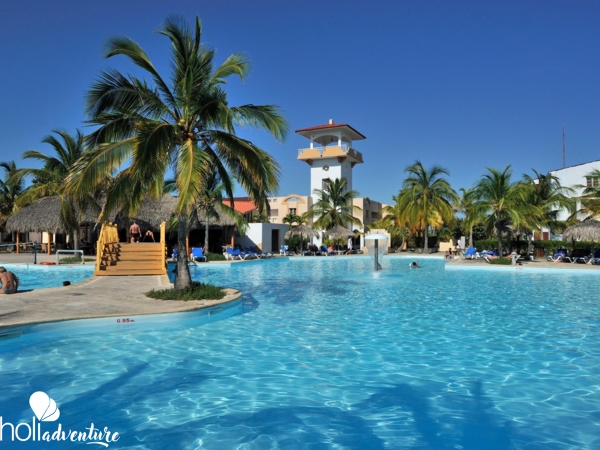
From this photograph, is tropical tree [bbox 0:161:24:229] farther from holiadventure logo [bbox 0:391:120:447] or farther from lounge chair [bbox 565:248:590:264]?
lounge chair [bbox 565:248:590:264]

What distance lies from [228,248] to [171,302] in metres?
17.3

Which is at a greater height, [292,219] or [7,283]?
[292,219]

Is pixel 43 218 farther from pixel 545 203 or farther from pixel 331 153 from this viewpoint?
pixel 545 203

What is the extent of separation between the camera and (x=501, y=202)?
22984mm

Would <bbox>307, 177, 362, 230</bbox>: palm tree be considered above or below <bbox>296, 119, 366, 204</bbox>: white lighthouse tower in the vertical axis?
below

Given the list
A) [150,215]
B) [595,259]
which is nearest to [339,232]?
[150,215]

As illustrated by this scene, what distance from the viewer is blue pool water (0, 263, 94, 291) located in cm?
1556

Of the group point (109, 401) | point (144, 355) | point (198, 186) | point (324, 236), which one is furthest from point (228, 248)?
point (109, 401)

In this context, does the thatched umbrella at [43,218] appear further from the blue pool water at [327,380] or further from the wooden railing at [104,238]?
the blue pool water at [327,380]

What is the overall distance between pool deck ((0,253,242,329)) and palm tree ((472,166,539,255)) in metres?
17.1

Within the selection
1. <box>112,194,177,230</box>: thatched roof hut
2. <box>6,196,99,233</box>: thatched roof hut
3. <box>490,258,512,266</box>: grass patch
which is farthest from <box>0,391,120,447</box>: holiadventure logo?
<box>6,196,99,233</box>: thatched roof hut

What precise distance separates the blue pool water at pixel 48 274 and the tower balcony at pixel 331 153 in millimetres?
23546

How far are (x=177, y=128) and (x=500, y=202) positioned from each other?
18.7 meters

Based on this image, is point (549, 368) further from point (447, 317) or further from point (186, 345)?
point (186, 345)
